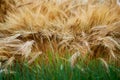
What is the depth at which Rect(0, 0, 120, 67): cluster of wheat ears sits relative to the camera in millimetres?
3104

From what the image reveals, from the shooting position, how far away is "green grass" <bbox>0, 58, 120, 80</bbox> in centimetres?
274

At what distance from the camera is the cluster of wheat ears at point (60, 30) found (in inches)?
122

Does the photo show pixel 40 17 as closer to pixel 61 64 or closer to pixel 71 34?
pixel 71 34

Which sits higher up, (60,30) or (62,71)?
(60,30)

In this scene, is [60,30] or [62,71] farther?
[60,30]

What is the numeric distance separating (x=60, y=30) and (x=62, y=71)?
67 centimetres

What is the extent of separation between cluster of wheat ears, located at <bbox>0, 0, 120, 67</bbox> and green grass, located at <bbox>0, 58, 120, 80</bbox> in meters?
0.07

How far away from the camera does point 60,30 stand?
3352 millimetres

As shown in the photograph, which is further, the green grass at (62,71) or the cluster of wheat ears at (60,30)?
the cluster of wheat ears at (60,30)

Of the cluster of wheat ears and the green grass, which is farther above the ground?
the cluster of wheat ears

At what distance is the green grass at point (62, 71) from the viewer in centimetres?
274

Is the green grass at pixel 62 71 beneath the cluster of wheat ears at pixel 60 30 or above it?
beneath

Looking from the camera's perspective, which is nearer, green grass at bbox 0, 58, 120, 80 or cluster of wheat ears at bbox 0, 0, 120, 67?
green grass at bbox 0, 58, 120, 80

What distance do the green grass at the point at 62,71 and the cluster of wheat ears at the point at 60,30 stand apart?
75 mm
